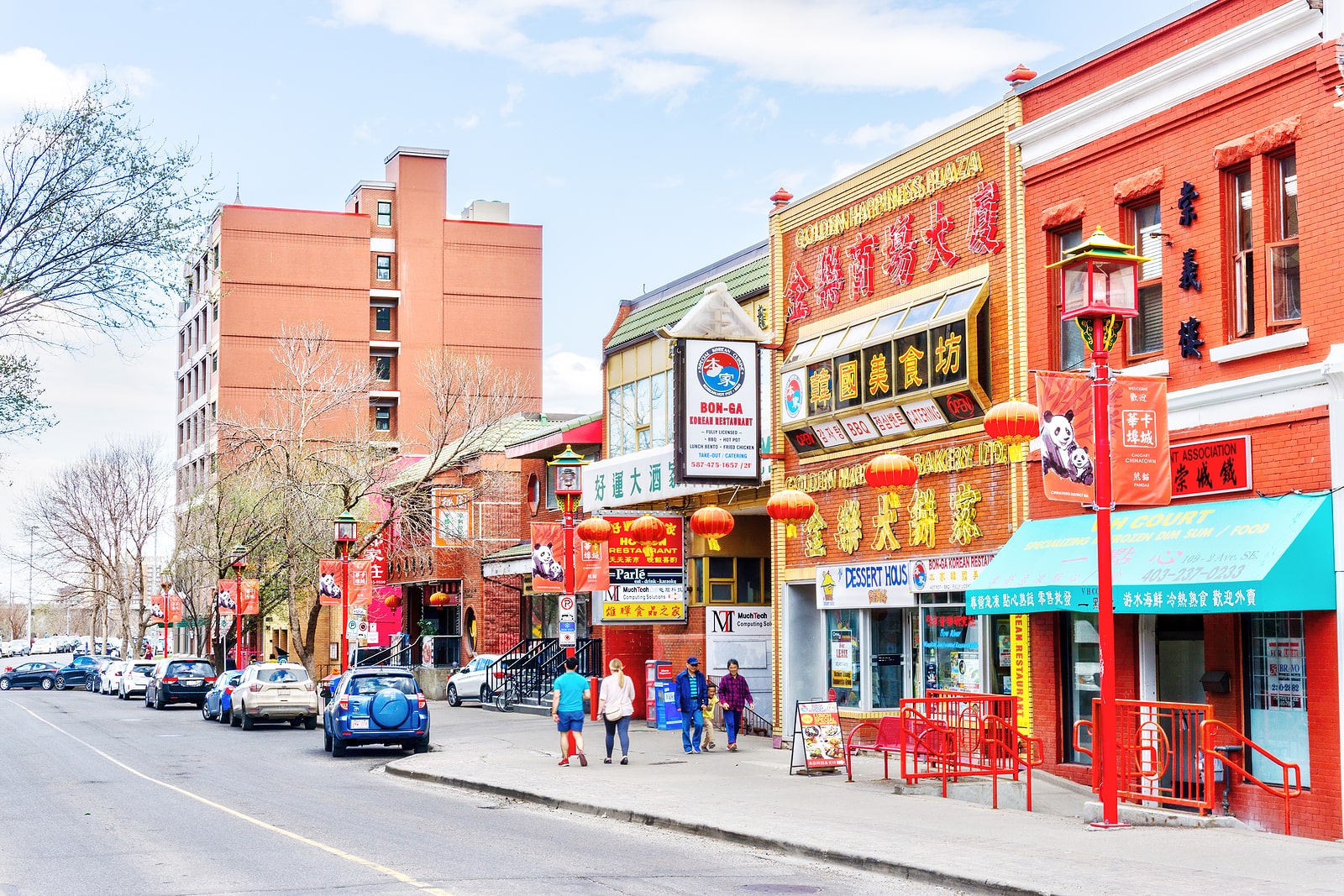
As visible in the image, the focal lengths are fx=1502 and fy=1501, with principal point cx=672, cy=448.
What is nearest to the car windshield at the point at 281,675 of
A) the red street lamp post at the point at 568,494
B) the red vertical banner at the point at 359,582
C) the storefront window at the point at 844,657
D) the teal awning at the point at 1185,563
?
the red vertical banner at the point at 359,582

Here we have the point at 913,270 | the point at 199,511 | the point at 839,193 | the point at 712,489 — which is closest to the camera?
the point at 913,270

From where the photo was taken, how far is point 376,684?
90.9 feet

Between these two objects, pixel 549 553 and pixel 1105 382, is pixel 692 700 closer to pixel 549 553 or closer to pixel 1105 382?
pixel 549 553

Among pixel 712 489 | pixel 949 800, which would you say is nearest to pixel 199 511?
pixel 712 489

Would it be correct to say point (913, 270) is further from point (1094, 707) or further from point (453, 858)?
point (453, 858)

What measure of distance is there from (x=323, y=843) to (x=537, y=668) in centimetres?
2553

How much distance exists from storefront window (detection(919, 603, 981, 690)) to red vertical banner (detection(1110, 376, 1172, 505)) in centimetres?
615

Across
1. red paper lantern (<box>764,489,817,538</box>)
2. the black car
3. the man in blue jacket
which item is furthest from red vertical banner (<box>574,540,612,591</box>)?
the black car

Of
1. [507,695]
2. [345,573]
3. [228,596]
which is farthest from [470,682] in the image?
[228,596]

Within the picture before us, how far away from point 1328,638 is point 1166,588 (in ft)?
5.36

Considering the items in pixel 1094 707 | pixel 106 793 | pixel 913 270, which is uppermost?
pixel 913 270

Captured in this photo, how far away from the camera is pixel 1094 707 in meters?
16.2

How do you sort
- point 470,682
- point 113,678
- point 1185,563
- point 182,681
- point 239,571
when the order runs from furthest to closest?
point 113,678 → point 239,571 → point 182,681 → point 470,682 → point 1185,563

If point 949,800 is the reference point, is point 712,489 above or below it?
above
